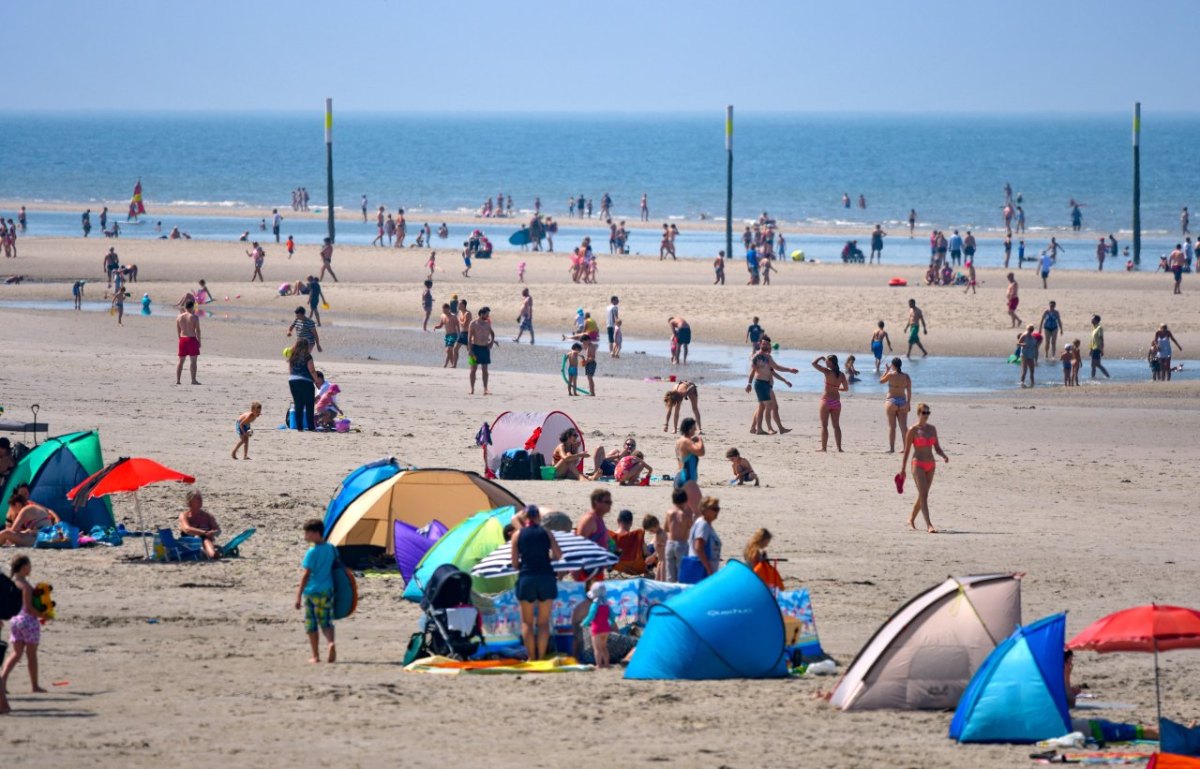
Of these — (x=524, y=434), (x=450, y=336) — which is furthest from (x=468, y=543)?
(x=450, y=336)

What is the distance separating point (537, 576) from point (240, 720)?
2.44 meters

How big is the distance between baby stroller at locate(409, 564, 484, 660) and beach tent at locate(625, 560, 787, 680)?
4.16 feet

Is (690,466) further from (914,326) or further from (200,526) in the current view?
(914,326)

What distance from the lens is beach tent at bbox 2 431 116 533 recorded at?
51.7 ft

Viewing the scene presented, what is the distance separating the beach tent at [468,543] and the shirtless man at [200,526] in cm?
262

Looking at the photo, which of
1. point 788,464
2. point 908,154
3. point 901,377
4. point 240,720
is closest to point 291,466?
point 788,464

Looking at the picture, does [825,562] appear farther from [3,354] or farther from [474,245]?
[474,245]

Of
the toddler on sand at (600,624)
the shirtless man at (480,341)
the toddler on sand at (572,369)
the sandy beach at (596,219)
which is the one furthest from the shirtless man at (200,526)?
the sandy beach at (596,219)

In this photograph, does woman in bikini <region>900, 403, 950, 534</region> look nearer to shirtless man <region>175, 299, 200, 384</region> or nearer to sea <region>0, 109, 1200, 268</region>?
shirtless man <region>175, 299, 200, 384</region>

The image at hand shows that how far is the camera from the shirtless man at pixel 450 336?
30.0 meters

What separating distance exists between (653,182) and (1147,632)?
108m

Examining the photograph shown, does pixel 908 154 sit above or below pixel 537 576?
above

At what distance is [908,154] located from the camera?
159 metres

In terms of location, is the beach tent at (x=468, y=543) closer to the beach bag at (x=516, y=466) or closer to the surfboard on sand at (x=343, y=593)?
the surfboard on sand at (x=343, y=593)
